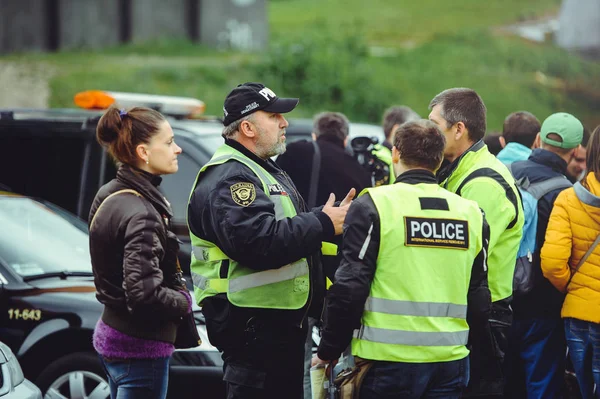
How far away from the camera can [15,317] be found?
5117 mm

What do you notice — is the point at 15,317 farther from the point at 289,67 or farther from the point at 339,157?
the point at 289,67

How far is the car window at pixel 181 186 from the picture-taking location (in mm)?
6082

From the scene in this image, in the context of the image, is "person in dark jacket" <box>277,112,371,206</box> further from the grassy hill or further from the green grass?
the green grass

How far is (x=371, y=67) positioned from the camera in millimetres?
21484

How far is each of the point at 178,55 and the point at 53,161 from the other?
1477 cm

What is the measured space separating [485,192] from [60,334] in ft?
8.28

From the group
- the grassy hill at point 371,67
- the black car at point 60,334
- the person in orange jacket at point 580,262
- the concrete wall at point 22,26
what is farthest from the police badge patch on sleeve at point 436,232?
the concrete wall at point 22,26

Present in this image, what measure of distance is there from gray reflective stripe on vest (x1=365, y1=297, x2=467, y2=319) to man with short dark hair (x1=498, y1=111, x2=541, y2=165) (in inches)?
87.4

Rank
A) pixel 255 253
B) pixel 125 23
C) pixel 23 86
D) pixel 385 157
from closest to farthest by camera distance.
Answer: pixel 255 253 < pixel 385 157 < pixel 23 86 < pixel 125 23

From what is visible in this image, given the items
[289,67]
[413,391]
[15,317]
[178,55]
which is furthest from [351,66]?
[413,391]

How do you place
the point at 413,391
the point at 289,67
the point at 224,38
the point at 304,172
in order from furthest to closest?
Answer: the point at 224,38 < the point at 289,67 < the point at 304,172 < the point at 413,391

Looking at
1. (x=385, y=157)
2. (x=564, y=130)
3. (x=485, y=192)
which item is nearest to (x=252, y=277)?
(x=485, y=192)

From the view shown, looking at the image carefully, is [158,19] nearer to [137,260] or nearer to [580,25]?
[580,25]

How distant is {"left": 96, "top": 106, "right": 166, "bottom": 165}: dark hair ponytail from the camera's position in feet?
12.5
